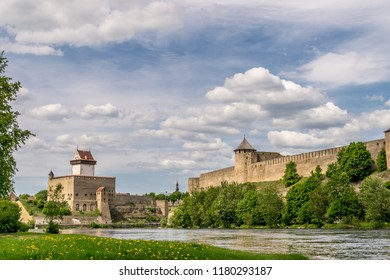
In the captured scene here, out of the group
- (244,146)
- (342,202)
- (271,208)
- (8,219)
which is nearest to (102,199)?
(244,146)

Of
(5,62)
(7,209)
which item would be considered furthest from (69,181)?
(5,62)

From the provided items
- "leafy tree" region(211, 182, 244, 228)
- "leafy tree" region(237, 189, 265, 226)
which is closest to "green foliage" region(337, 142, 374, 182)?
"leafy tree" region(237, 189, 265, 226)

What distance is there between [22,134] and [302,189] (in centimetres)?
3526

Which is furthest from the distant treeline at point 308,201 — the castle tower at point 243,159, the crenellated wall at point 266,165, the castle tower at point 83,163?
the castle tower at point 83,163

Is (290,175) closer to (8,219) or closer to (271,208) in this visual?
(271,208)

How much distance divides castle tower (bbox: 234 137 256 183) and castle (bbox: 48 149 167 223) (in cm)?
2604

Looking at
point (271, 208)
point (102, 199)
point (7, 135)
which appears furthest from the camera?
point (102, 199)

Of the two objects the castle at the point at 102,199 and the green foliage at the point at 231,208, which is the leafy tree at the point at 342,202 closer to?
the green foliage at the point at 231,208

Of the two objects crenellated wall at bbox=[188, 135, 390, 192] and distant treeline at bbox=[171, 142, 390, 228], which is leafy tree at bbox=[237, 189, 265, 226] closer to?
distant treeline at bbox=[171, 142, 390, 228]

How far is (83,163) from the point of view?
10500 centimetres

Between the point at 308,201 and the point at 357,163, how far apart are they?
8.07 meters

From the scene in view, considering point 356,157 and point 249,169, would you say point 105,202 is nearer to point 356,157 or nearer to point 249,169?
point 249,169

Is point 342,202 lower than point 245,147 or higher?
lower
